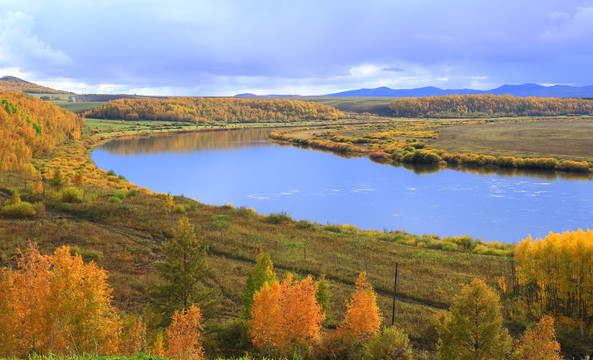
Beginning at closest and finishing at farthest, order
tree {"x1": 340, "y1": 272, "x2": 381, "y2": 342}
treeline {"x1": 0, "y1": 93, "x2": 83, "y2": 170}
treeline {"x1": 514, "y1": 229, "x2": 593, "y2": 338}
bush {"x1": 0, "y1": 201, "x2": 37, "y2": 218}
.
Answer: tree {"x1": 340, "y1": 272, "x2": 381, "y2": 342} < treeline {"x1": 514, "y1": 229, "x2": 593, "y2": 338} < bush {"x1": 0, "y1": 201, "x2": 37, "y2": 218} < treeline {"x1": 0, "y1": 93, "x2": 83, "y2": 170}

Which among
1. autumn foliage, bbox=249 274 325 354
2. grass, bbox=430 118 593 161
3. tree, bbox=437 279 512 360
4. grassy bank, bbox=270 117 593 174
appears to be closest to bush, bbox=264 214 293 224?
autumn foliage, bbox=249 274 325 354

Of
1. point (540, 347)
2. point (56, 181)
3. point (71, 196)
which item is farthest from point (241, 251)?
point (56, 181)

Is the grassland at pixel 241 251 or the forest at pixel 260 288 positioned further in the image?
the grassland at pixel 241 251

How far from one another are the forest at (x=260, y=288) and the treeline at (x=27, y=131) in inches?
1134

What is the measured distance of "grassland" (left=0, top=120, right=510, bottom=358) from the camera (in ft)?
69.8

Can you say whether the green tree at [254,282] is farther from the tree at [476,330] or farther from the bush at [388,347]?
the tree at [476,330]

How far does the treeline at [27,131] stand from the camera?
65.2 m

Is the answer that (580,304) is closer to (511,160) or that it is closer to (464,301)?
(464,301)

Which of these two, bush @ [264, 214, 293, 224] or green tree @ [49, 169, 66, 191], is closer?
bush @ [264, 214, 293, 224]

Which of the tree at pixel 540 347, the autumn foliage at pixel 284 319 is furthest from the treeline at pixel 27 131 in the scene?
the tree at pixel 540 347

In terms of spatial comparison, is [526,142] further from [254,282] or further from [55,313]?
[55,313]

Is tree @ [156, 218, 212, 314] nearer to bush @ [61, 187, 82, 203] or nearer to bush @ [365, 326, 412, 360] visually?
bush @ [365, 326, 412, 360]

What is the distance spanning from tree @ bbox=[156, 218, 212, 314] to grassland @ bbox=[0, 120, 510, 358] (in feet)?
3.88

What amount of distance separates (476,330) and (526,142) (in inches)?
3682
